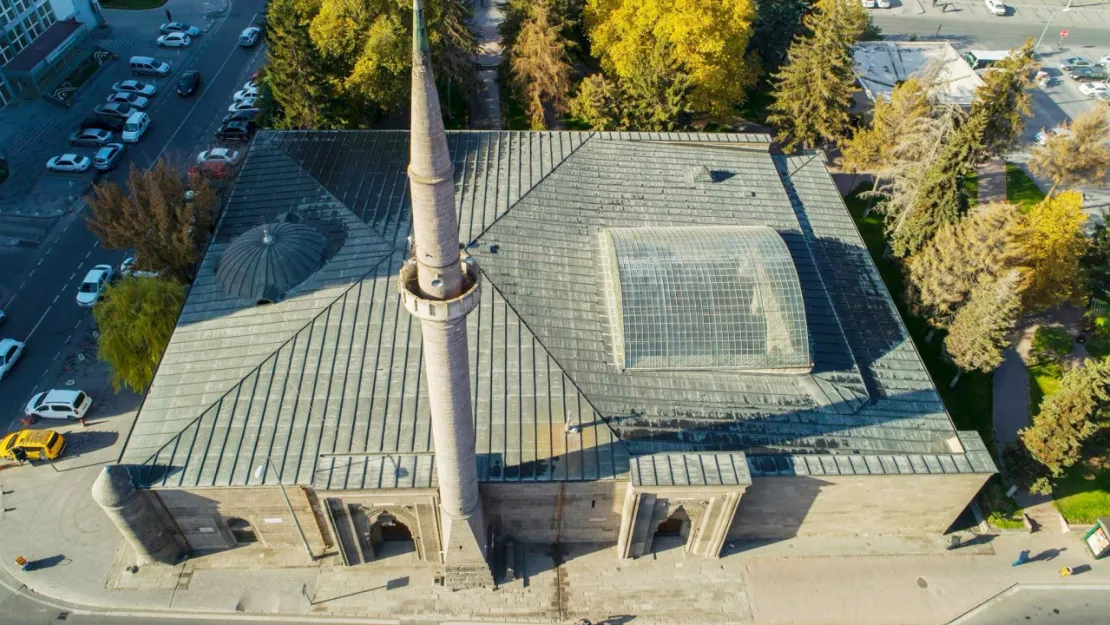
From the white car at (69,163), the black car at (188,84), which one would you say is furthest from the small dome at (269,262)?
the black car at (188,84)

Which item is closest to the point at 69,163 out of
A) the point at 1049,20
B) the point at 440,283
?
the point at 440,283

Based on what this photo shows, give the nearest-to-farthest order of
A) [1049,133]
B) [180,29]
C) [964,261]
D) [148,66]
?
[964,261] → [1049,133] → [148,66] → [180,29]

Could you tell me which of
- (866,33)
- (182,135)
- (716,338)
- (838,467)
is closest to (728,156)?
(716,338)

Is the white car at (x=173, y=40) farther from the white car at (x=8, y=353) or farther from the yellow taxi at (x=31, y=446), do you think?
the yellow taxi at (x=31, y=446)

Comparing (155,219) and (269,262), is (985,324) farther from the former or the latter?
(155,219)

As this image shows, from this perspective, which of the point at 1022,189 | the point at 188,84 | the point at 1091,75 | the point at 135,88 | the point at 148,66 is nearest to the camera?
the point at 1022,189

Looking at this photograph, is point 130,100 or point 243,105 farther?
point 130,100
